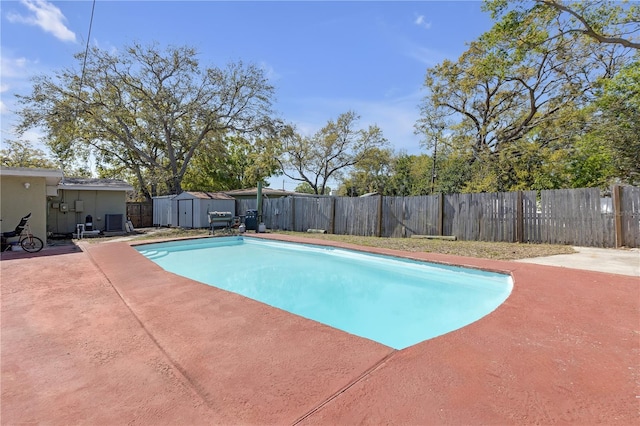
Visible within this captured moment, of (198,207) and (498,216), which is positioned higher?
(198,207)

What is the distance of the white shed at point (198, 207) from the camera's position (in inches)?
595

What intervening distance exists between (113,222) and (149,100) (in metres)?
7.61

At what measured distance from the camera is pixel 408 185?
31688 millimetres

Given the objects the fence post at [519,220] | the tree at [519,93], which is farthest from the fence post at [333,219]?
the tree at [519,93]

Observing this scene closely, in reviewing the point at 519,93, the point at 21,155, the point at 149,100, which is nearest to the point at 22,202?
the point at 149,100

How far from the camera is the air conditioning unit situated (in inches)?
526

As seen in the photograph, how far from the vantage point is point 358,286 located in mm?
6438

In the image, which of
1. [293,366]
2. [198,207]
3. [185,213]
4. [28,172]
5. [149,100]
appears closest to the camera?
[293,366]

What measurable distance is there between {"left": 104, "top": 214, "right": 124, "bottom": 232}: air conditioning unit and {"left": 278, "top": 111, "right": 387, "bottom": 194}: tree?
13.8 m

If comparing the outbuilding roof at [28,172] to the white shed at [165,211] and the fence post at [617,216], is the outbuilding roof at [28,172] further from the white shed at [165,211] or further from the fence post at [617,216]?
the fence post at [617,216]

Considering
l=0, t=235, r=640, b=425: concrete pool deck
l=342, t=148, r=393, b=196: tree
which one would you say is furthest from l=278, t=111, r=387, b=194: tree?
l=0, t=235, r=640, b=425: concrete pool deck

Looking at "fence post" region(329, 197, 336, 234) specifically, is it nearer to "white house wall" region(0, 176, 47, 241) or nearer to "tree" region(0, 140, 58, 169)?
"white house wall" region(0, 176, 47, 241)

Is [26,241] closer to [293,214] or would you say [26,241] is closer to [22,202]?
[22,202]

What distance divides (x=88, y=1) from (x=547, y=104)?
19594mm
